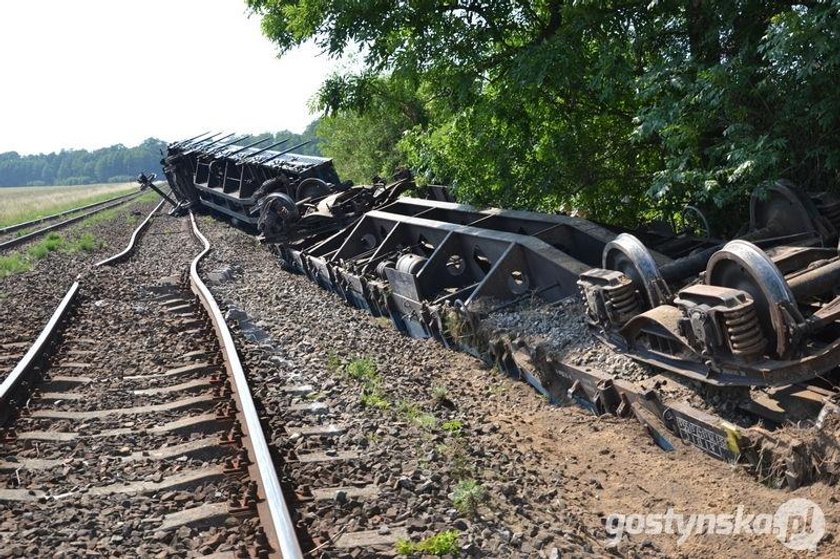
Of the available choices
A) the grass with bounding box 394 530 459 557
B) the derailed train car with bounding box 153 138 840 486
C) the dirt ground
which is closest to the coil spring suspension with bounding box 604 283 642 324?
the derailed train car with bounding box 153 138 840 486

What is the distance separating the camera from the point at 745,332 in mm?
4680

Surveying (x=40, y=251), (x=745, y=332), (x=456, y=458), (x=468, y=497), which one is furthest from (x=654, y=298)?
(x=40, y=251)

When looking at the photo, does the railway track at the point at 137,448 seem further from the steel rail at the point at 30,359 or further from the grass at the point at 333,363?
the grass at the point at 333,363

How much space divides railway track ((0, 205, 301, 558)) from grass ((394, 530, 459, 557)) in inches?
20.2

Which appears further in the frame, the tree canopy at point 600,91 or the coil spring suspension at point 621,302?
the tree canopy at point 600,91

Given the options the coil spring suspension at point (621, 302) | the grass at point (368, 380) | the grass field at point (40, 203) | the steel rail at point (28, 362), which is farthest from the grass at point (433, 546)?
the grass field at point (40, 203)

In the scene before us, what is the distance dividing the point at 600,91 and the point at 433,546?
6947mm

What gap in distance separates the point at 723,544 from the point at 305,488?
89.4 inches

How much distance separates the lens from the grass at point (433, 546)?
3.88 metres

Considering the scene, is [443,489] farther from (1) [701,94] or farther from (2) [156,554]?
(1) [701,94]

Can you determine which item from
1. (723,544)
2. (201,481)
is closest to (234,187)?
(201,481)

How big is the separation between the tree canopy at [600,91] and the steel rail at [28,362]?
16.5ft

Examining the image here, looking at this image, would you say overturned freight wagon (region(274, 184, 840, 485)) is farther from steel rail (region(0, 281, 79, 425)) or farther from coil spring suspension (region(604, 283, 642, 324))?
steel rail (region(0, 281, 79, 425))

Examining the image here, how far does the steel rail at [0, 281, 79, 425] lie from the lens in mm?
6891
